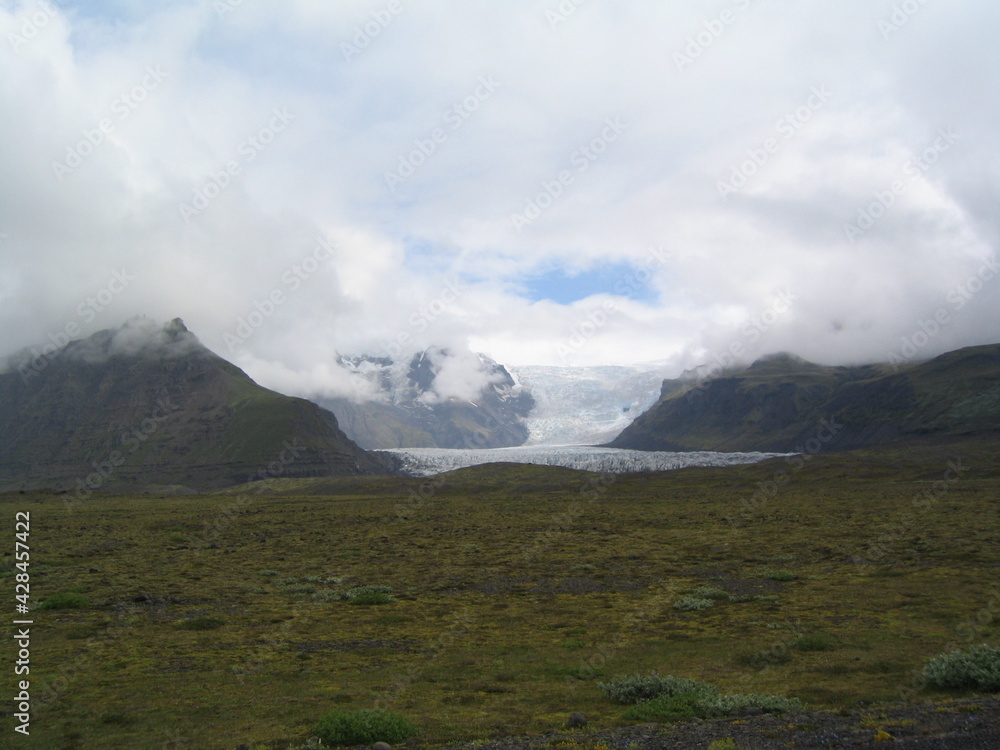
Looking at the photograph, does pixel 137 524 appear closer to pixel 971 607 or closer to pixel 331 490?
pixel 971 607

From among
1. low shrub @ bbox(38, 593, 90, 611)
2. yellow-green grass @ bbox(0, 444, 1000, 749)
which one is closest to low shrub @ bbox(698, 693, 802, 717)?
yellow-green grass @ bbox(0, 444, 1000, 749)

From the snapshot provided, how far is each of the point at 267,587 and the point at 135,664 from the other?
1299 centimetres

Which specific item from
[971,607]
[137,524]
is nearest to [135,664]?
[971,607]

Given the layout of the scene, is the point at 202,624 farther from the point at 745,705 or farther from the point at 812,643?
the point at 812,643

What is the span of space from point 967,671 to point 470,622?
575 inches

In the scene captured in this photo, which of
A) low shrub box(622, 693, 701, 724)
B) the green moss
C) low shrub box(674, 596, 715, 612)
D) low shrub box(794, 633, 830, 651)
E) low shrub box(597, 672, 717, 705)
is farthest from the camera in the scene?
low shrub box(674, 596, 715, 612)

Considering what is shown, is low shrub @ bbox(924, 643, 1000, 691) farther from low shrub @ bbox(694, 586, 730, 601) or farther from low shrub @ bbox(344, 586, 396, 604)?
low shrub @ bbox(344, 586, 396, 604)

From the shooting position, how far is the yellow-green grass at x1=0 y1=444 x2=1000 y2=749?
13.7 meters

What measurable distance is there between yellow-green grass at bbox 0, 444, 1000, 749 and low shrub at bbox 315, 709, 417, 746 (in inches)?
18.4

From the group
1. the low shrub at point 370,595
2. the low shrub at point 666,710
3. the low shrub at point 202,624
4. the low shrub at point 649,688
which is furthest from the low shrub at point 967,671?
the low shrub at point 202,624

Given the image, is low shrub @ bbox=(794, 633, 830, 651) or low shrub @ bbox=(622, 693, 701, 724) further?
low shrub @ bbox=(794, 633, 830, 651)

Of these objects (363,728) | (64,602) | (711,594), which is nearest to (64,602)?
(64,602)

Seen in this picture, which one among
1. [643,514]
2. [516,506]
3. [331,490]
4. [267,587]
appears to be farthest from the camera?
[331,490]

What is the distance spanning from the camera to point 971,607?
73.5 ft
